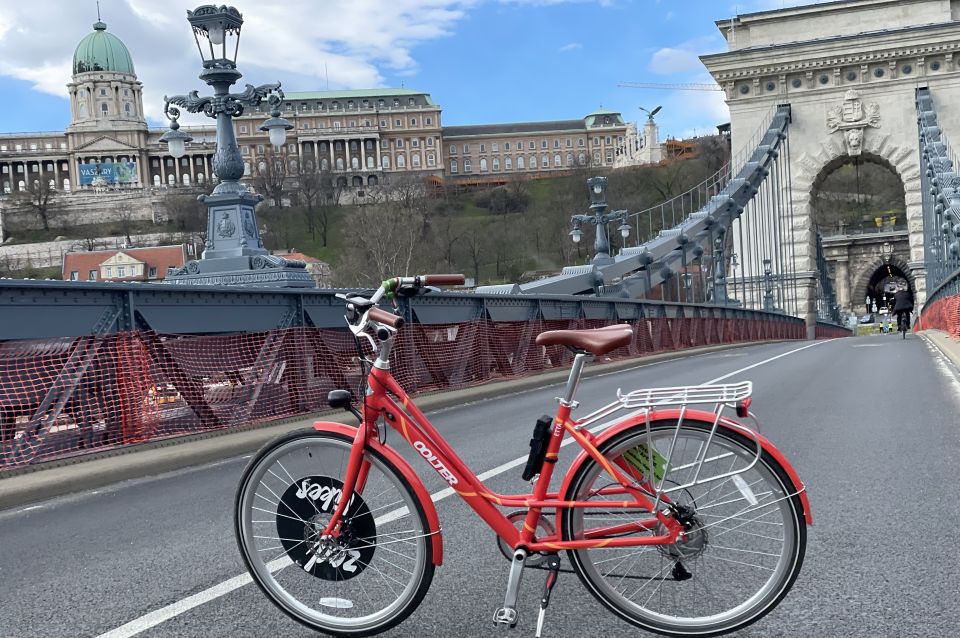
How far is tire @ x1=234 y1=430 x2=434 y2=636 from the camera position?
3455 mm

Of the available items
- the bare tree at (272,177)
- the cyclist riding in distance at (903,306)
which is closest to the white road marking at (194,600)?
the cyclist riding in distance at (903,306)

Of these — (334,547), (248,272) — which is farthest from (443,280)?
(248,272)

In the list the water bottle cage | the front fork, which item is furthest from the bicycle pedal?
the front fork

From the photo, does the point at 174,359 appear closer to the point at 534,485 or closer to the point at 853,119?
the point at 534,485

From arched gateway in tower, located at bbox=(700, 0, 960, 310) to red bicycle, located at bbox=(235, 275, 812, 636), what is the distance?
168ft

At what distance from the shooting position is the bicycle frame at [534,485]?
332 centimetres

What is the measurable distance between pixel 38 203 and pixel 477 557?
448ft

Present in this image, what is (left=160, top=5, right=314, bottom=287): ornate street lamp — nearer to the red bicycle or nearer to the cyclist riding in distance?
the red bicycle

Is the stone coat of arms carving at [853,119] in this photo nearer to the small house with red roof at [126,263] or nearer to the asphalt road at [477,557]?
the asphalt road at [477,557]

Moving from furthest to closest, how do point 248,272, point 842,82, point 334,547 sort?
point 842,82
point 248,272
point 334,547

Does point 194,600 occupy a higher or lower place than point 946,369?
higher

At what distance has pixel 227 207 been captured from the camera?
14.9 metres

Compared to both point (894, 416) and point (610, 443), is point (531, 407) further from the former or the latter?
point (610, 443)

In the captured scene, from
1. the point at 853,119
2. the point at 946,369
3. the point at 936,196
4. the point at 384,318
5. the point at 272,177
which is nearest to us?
the point at 384,318
